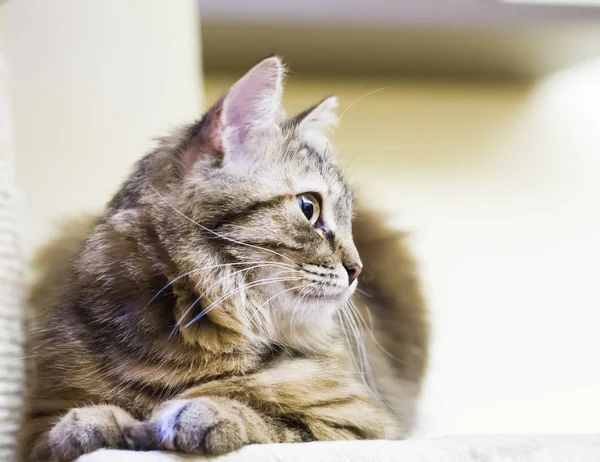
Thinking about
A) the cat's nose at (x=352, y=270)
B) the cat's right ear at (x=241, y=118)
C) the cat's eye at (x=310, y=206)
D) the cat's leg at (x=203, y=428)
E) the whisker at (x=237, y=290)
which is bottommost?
the cat's leg at (x=203, y=428)

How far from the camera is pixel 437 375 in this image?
1.05 metres

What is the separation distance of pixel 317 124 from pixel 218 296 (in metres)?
0.31

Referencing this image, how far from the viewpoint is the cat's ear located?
33.8 inches

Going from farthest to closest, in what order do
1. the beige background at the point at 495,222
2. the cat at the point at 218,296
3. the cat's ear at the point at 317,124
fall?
1. the beige background at the point at 495,222
2. the cat's ear at the point at 317,124
3. the cat at the point at 218,296

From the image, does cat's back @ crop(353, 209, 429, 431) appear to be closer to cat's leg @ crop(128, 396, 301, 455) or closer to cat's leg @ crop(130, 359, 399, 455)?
cat's leg @ crop(130, 359, 399, 455)

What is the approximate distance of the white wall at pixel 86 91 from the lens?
37.7 inches

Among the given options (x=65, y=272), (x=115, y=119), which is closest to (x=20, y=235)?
(x=65, y=272)

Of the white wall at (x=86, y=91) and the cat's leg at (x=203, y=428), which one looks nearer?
the cat's leg at (x=203, y=428)

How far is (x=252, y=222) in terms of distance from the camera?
74 centimetres

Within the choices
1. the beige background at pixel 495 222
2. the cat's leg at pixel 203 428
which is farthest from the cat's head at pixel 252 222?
the beige background at pixel 495 222

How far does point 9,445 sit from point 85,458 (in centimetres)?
24

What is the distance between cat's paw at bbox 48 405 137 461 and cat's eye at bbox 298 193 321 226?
0.32 meters

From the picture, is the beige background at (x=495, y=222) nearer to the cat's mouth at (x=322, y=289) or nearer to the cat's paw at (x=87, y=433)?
the cat's mouth at (x=322, y=289)

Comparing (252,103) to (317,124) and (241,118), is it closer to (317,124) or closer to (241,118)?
(241,118)
